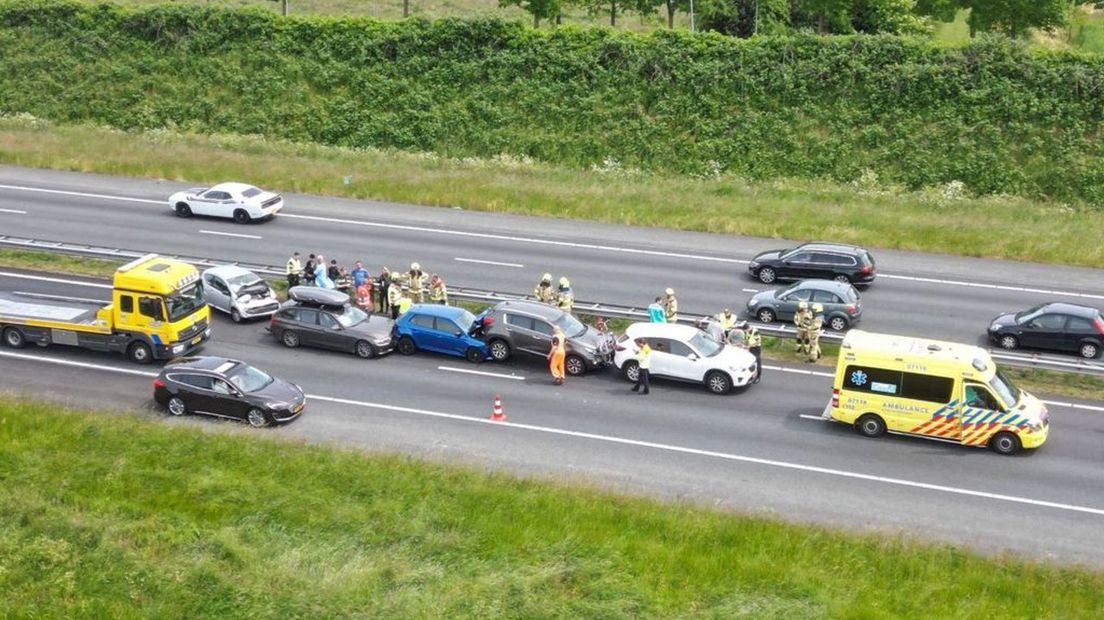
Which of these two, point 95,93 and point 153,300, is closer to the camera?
point 153,300

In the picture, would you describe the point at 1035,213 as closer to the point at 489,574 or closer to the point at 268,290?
the point at 268,290

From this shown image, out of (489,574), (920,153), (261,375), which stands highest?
(920,153)

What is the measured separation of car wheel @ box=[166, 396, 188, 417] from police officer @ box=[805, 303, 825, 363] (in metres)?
16.3

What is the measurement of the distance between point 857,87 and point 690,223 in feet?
49.9

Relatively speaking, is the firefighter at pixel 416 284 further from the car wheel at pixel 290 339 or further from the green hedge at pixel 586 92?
the green hedge at pixel 586 92

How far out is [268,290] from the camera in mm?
37750

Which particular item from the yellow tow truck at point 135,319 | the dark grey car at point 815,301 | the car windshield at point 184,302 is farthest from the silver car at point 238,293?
the dark grey car at point 815,301

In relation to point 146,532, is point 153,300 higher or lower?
higher

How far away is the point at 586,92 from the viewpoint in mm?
60812

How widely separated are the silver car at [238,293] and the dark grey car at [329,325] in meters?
1.94

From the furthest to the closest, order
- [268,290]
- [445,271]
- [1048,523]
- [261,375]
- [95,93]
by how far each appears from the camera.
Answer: [95,93] < [445,271] < [268,290] < [261,375] < [1048,523]

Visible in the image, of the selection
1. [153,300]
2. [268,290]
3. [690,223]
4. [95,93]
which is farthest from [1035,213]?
[95,93]

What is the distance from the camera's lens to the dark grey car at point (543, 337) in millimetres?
33156

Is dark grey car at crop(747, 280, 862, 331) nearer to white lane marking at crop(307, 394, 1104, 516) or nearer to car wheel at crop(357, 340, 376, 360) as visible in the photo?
white lane marking at crop(307, 394, 1104, 516)
